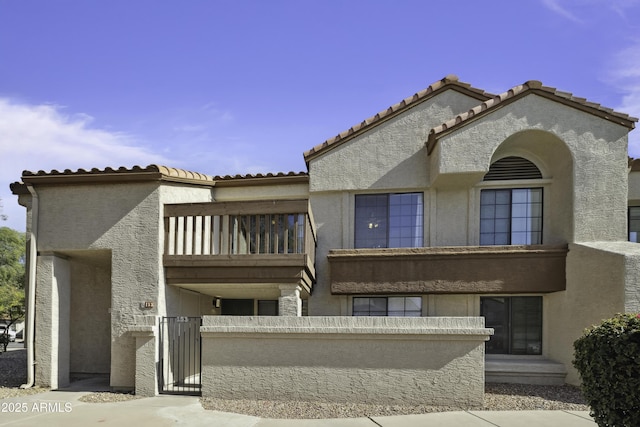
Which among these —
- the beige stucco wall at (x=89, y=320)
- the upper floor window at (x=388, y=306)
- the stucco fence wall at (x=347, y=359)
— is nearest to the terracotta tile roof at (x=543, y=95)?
the upper floor window at (x=388, y=306)

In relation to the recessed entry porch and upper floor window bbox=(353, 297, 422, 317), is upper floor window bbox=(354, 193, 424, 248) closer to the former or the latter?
upper floor window bbox=(353, 297, 422, 317)

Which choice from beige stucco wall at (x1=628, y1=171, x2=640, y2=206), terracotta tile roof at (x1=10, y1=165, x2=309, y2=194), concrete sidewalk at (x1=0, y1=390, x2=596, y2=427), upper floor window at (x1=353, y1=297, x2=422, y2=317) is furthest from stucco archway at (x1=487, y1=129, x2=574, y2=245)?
terracotta tile roof at (x1=10, y1=165, x2=309, y2=194)

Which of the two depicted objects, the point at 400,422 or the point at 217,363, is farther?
the point at 217,363

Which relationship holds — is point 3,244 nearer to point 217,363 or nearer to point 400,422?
point 217,363

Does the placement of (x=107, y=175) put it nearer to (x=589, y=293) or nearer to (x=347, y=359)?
(x=347, y=359)

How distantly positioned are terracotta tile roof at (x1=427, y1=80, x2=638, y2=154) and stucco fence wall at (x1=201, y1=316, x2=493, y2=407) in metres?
4.69

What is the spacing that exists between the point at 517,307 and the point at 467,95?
5.77 metres

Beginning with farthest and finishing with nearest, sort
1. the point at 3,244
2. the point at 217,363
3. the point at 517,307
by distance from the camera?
the point at 3,244 < the point at 517,307 < the point at 217,363

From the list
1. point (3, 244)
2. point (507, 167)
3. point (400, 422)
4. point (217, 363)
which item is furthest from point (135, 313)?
point (3, 244)

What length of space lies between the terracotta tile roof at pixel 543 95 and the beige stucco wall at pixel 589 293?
2982 millimetres

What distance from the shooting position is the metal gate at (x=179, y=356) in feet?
29.8

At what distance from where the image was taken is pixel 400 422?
272 inches

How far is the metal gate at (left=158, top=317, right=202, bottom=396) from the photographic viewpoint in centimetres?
909

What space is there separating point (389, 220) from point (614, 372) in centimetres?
657
